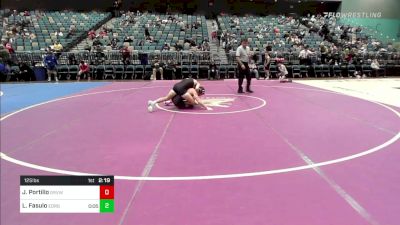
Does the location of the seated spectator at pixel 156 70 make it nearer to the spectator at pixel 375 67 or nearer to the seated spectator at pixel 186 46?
the seated spectator at pixel 186 46

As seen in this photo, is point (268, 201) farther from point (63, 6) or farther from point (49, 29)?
point (63, 6)

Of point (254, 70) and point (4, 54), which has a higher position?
point (4, 54)

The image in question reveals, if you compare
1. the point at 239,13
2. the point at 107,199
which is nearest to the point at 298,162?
the point at 107,199

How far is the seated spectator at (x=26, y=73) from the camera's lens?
1709 cm

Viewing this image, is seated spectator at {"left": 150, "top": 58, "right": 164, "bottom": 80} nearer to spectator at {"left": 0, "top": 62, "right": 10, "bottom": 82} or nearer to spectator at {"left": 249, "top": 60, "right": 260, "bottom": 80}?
spectator at {"left": 249, "top": 60, "right": 260, "bottom": 80}

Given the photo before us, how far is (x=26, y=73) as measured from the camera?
675 inches

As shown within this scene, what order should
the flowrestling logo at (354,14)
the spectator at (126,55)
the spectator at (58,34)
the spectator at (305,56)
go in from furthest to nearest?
the flowrestling logo at (354,14), the spectator at (58,34), the spectator at (305,56), the spectator at (126,55)

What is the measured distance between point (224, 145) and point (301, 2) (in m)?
32.8

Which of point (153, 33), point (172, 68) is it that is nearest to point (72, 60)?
point (172, 68)

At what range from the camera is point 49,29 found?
2336 centimetres

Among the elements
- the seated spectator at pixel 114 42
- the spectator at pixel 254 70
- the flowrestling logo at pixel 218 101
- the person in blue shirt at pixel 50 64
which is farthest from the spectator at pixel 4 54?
the flowrestling logo at pixel 218 101

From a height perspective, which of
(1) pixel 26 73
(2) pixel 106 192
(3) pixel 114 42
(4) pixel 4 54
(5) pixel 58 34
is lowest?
(2) pixel 106 192
